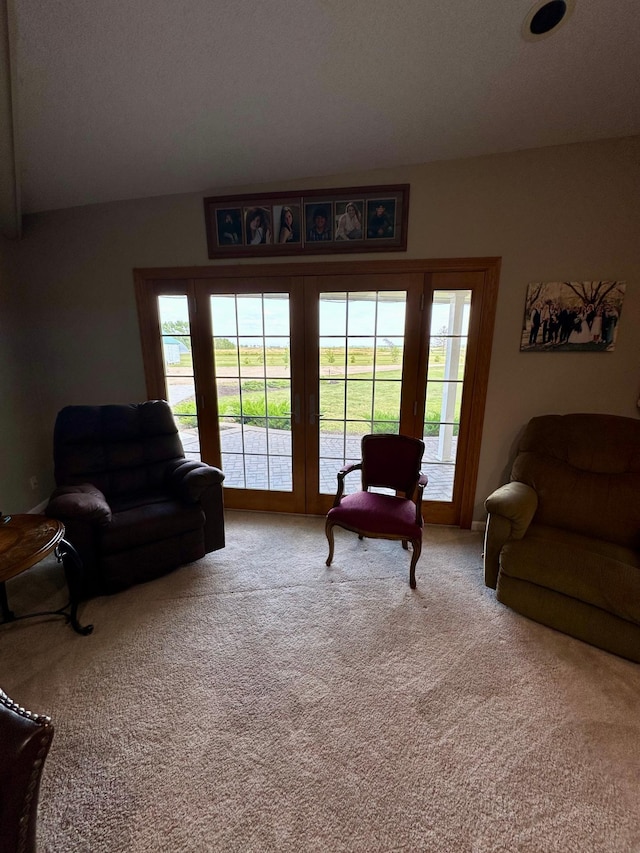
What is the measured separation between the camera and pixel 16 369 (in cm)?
300

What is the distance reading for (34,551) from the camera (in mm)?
1583

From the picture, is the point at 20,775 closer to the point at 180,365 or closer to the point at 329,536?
the point at 329,536

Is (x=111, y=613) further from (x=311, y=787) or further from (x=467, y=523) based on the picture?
(x=467, y=523)

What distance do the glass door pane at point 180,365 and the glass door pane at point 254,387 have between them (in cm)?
24

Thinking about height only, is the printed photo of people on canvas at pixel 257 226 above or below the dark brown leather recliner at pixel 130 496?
above

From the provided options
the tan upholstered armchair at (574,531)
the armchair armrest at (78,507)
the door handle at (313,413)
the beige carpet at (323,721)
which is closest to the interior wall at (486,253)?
the tan upholstered armchair at (574,531)

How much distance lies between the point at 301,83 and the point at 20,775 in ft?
Answer: 8.84

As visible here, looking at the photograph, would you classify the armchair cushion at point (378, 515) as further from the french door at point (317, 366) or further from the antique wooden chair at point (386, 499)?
the french door at point (317, 366)

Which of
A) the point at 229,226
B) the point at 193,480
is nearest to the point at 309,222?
the point at 229,226

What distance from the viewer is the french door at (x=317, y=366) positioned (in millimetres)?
2637

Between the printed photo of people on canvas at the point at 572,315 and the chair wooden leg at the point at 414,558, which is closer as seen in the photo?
the chair wooden leg at the point at 414,558

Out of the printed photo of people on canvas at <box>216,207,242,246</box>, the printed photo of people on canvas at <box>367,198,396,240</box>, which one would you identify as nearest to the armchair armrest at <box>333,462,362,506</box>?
→ the printed photo of people on canvas at <box>367,198,396,240</box>

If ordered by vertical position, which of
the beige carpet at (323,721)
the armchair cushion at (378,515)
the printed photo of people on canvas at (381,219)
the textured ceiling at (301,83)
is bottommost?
the beige carpet at (323,721)

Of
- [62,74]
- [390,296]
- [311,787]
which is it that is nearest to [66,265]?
[62,74]
